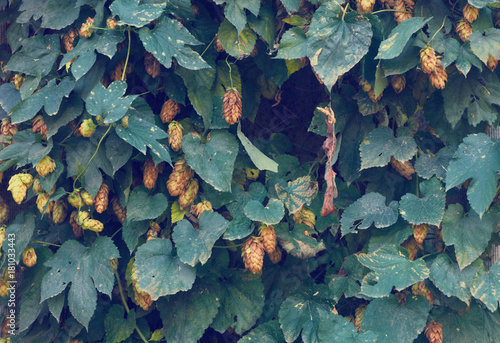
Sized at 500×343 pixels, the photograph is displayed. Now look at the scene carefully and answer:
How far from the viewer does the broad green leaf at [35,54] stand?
160 cm

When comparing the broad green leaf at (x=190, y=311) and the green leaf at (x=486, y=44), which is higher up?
the green leaf at (x=486, y=44)

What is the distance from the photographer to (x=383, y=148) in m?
1.51

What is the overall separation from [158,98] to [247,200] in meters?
0.51

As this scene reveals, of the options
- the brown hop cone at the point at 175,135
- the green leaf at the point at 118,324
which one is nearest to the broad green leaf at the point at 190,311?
the green leaf at the point at 118,324

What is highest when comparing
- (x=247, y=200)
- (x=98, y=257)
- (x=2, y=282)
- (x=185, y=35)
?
(x=185, y=35)

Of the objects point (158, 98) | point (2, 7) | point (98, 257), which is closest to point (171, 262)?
point (98, 257)

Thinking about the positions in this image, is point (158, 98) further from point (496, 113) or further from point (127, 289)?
point (496, 113)

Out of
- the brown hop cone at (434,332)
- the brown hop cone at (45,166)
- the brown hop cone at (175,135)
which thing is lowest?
the brown hop cone at (434,332)

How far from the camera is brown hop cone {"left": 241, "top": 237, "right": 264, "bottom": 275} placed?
1.43m

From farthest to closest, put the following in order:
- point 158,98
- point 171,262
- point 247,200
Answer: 1. point 158,98
2. point 247,200
3. point 171,262

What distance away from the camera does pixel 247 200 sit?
1576 mm

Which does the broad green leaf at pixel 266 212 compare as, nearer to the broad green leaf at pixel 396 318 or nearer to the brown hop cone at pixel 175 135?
the brown hop cone at pixel 175 135

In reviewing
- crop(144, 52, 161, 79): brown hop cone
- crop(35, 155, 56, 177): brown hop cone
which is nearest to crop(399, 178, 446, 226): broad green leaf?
crop(144, 52, 161, 79): brown hop cone

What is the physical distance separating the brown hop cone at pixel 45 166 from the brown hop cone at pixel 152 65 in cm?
44
